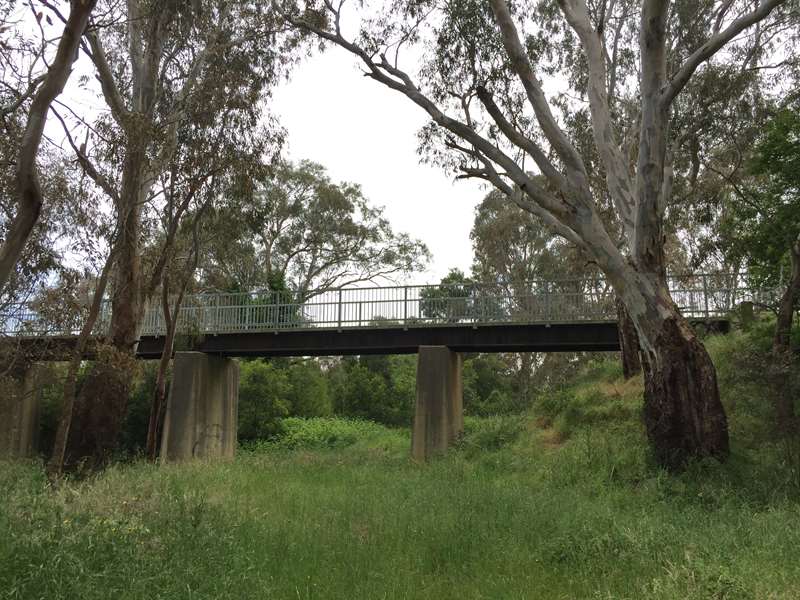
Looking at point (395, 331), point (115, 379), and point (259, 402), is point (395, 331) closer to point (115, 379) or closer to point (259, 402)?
point (115, 379)

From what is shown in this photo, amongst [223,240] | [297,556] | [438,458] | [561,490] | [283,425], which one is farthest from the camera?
[283,425]

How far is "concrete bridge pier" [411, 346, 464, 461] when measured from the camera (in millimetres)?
20516

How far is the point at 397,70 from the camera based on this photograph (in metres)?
14.9

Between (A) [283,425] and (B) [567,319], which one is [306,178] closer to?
(A) [283,425]

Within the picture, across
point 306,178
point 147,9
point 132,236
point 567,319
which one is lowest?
point 567,319

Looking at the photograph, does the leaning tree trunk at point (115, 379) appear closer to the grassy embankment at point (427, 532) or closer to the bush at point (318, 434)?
the grassy embankment at point (427, 532)

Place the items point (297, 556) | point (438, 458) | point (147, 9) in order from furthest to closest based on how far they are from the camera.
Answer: point (438, 458) → point (147, 9) → point (297, 556)

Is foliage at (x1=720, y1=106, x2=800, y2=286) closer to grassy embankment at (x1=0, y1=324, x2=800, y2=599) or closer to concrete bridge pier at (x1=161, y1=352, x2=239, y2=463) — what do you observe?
grassy embankment at (x1=0, y1=324, x2=800, y2=599)

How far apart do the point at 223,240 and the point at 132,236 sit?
21.6 feet

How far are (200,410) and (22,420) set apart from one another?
407 inches

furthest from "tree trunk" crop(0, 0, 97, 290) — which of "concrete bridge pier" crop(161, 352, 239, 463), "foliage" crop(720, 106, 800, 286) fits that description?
"concrete bridge pier" crop(161, 352, 239, 463)

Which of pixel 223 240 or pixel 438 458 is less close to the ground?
pixel 223 240

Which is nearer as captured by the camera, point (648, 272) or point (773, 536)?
point (773, 536)

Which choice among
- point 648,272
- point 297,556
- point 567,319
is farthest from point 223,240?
point 297,556
